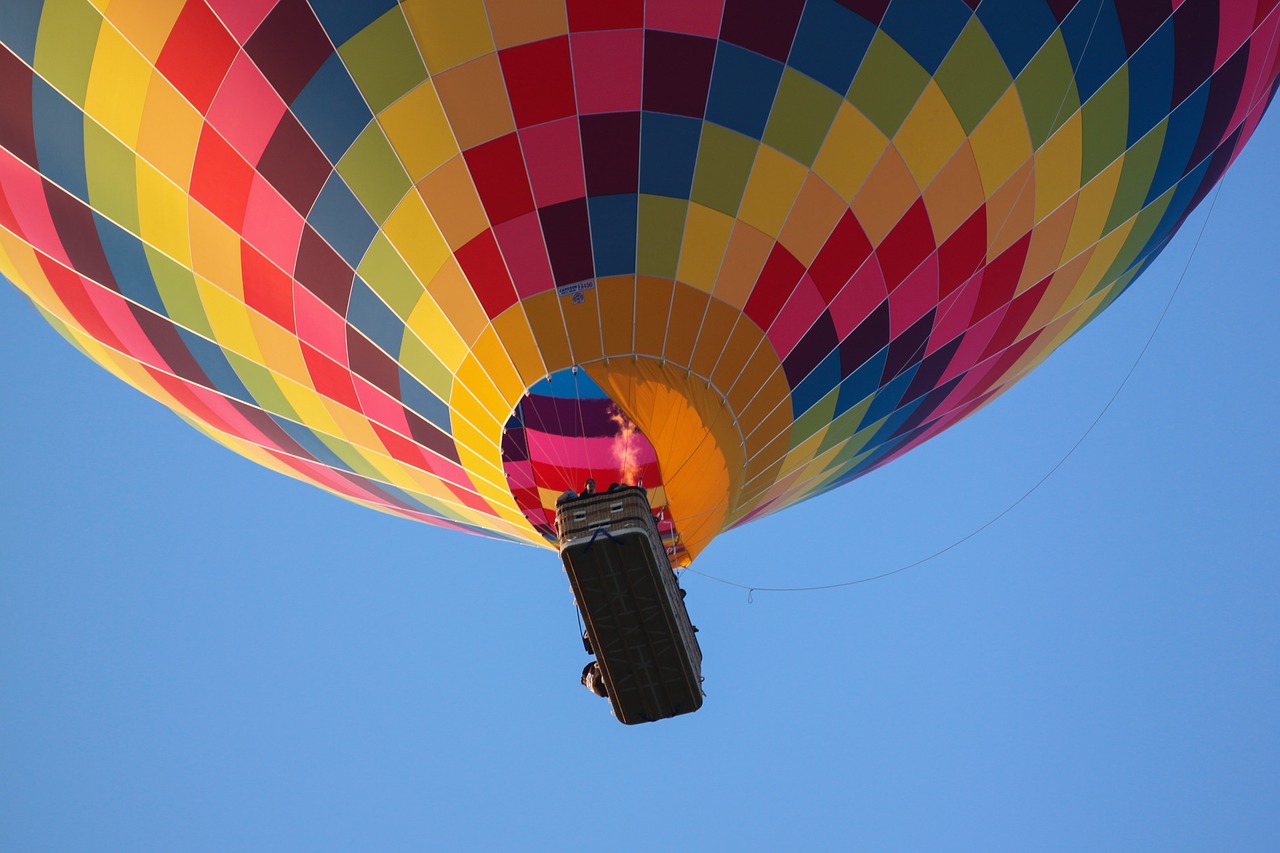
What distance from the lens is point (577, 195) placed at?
7422 mm

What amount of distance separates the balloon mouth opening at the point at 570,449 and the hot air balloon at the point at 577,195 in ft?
0.06

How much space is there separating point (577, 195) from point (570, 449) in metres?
1.43

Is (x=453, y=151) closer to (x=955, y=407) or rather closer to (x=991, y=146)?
(x=991, y=146)

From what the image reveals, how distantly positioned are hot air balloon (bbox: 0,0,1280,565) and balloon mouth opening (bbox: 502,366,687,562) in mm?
18

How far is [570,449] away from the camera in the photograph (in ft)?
26.3

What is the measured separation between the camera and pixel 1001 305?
8.97 meters

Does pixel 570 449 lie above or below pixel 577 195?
below

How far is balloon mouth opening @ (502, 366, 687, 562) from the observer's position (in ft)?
25.4

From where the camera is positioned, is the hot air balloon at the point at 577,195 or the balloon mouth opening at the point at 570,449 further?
the balloon mouth opening at the point at 570,449

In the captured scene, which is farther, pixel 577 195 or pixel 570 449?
pixel 570 449

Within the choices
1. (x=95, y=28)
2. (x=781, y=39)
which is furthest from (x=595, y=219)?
(x=95, y=28)

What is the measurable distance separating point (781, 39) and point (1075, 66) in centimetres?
184

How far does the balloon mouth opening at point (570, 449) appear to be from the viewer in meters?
7.75

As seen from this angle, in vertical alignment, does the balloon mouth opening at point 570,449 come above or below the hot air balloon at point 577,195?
below
